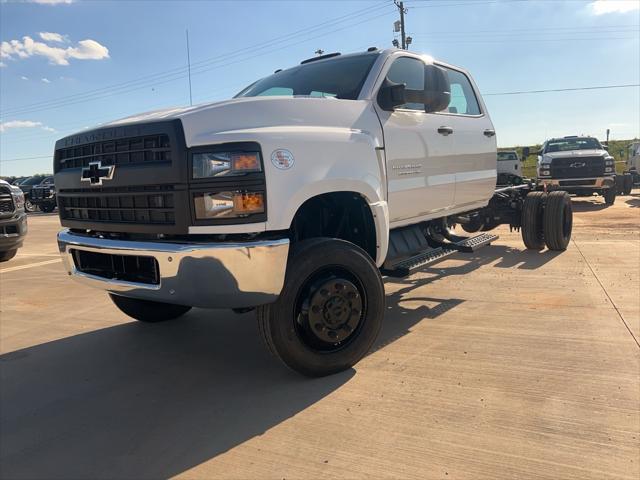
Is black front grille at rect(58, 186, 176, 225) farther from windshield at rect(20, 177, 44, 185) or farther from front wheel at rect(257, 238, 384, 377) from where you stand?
windshield at rect(20, 177, 44, 185)

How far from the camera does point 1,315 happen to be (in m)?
5.22

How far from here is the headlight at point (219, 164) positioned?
273 cm

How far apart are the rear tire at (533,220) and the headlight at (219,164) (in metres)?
5.76

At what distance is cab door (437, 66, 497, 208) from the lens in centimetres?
497

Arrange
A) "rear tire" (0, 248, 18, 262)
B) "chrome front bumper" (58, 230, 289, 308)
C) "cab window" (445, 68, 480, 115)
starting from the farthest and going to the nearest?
"rear tire" (0, 248, 18, 262) → "cab window" (445, 68, 480, 115) → "chrome front bumper" (58, 230, 289, 308)

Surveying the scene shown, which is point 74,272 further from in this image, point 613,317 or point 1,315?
point 613,317

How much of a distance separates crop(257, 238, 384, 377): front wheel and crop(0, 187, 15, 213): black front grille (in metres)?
6.70

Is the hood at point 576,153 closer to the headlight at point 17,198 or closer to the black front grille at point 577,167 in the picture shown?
the black front grille at point 577,167

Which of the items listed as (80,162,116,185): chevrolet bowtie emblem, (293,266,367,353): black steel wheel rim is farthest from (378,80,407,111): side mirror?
(80,162,116,185): chevrolet bowtie emblem

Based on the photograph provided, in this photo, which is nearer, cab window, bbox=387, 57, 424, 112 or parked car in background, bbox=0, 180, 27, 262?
cab window, bbox=387, 57, 424, 112

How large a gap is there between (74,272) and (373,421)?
2.27m

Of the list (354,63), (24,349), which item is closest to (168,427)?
(24,349)

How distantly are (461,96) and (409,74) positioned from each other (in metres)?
1.30

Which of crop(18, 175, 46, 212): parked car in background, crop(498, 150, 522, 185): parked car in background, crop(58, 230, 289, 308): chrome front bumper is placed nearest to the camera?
crop(58, 230, 289, 308): chrome front bumper
